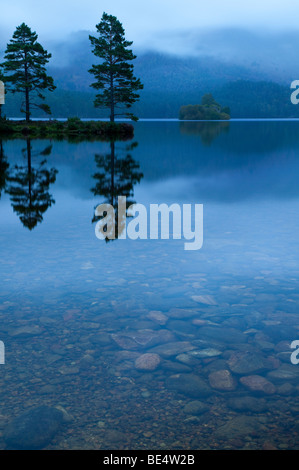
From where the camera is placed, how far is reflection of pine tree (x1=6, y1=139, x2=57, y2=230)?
11.1 m

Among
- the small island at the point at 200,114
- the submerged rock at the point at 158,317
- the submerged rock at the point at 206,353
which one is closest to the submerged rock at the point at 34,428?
the submerged rock at the point at 206,353

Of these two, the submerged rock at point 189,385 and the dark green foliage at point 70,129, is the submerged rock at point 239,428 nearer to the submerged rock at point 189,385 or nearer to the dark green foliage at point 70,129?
the submerged rock at point 189,385

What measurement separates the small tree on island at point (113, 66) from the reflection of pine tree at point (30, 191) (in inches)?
1727

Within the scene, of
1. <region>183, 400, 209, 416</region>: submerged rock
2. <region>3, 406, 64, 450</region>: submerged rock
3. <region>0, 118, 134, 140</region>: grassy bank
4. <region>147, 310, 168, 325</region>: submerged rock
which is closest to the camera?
<region>3, 406, 64, 450</region>: submerged rock

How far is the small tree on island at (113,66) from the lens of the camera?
6194cm

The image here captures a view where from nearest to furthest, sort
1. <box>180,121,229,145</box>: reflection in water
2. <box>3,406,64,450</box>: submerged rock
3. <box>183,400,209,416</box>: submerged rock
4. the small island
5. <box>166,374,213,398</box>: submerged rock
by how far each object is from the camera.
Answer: <box>3,406,64,450</box>: submerged rock
<box>183,400,209,416</box>: submerged rock
<box>166,374,213,398</box>: submerged rock
<box>180,121,229,145</box>: reflection in water
the small island

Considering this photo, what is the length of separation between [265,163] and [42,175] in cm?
1216

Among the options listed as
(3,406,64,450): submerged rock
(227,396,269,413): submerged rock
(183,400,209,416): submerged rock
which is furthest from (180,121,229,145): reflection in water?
(3,406,64,450): submerged rock

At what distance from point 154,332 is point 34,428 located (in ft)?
6.01

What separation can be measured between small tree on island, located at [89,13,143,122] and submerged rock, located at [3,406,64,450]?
60.1 metres

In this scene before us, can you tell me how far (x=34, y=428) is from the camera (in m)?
3.38

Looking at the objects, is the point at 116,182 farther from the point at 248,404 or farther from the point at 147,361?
the point at 248,404

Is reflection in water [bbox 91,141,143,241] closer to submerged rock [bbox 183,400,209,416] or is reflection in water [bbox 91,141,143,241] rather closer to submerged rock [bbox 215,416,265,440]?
submerged rock [bbox 183,400,209,416]
